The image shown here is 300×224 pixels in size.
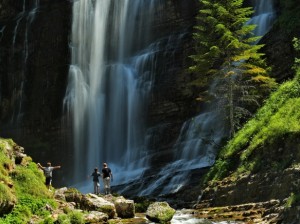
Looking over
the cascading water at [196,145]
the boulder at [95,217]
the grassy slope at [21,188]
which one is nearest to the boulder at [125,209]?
the boulder at [95,217]

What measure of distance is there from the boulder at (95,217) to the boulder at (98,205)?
0.81 m

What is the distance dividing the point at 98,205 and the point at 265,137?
7.56 meters

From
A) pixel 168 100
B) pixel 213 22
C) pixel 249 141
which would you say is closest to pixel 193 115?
pixel 168 100

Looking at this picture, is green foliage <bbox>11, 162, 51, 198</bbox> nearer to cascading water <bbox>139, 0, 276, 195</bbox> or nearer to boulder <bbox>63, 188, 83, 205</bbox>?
boulder <bbox>63, 188, 83, 205</bbox>

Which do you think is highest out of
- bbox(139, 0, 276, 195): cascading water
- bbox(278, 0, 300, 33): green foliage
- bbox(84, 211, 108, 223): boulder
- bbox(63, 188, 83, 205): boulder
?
bbox(278, 0, 300, 33): green foliage

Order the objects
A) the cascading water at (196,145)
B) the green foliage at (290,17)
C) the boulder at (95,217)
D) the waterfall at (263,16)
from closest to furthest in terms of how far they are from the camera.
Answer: the boulder at (95,217) < the cascading water at (196,145) < the green foliage at (290,17) < the waterfall at (263,16)

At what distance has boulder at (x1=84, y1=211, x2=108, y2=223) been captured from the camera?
55.9ft

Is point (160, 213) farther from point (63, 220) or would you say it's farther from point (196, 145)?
point (196, 145)

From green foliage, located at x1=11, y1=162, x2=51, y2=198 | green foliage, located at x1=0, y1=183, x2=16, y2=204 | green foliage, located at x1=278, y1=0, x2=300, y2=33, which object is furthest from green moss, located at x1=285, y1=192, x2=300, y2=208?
green foliage, located at x1=278, y1=0, x2=300, y2=33

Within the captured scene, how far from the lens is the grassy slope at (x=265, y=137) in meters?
18.3

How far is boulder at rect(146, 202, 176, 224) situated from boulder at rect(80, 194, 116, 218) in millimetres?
1864

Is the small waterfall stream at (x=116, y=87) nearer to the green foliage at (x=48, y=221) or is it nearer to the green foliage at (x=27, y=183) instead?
the green foliage at (x=27, y=183)

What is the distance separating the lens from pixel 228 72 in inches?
988

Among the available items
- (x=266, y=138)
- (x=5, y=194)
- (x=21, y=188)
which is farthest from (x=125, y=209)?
(x=266, y=138)
